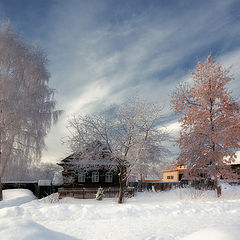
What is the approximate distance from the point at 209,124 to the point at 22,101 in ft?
50.6

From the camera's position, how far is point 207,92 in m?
18.4

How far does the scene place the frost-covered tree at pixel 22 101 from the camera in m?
17.2

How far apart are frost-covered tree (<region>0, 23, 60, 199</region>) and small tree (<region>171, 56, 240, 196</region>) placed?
1174 cm

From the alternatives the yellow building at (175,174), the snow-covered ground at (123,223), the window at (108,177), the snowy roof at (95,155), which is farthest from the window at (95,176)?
the yellow building at (175,174)

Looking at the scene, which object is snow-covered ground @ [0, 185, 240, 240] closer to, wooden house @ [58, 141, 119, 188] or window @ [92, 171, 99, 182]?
wooden house @ [58, 141, 119, 188]

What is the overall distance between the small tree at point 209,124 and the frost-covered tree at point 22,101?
38.5 feet

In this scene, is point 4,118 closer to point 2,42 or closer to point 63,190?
point 2,42

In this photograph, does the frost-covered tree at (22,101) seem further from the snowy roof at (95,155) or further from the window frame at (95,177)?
the window frame at (95,177)

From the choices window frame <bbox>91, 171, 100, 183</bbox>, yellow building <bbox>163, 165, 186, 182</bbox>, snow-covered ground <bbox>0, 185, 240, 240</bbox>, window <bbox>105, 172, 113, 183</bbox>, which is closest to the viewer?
snow-covered ground <bbox>0, 185, 240, 240</bbox>

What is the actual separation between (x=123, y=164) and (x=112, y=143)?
1781 mm

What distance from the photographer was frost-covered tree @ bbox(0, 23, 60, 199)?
17.2 metres

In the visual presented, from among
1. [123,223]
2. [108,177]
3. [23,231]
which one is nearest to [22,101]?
[108,177]

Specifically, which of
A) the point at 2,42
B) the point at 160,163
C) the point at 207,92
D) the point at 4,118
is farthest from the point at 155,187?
the point at 2,42

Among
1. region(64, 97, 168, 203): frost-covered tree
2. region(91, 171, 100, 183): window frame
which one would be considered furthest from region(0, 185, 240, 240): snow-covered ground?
region(91, 171, 100, 183): window frame
